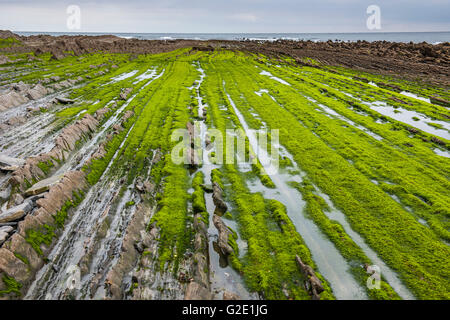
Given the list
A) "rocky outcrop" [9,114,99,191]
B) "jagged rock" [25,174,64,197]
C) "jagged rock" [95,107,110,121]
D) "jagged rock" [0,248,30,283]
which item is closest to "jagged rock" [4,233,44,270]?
"jagged rock" [0,248,30,283]

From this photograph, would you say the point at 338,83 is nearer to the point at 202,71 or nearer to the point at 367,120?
the point at 367,120

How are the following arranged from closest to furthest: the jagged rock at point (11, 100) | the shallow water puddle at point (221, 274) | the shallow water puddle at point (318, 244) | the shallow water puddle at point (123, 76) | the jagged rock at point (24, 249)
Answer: the shallow water puddle at point (221, 274) < the shallow water puddle at point (318, 244) < the jagged rock at point (24, 249) < the jagged rock at point (11, 100) < the shallow water puddle at point (123, 76)

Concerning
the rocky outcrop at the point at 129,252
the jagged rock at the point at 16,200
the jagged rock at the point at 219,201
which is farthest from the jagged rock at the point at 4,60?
the jagged rock at the point at 219,201

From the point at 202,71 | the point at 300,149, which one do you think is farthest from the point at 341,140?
the point at 202,71

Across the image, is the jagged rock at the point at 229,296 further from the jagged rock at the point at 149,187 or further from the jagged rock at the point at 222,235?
the jagged rock at the point at 149,187

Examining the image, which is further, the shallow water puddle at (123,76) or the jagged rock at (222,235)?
the shallow water puddle at (123,76)

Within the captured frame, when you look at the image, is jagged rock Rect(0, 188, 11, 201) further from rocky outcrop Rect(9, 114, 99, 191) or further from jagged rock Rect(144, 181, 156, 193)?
jagged rock Rect(144, 181, 156, 193)
